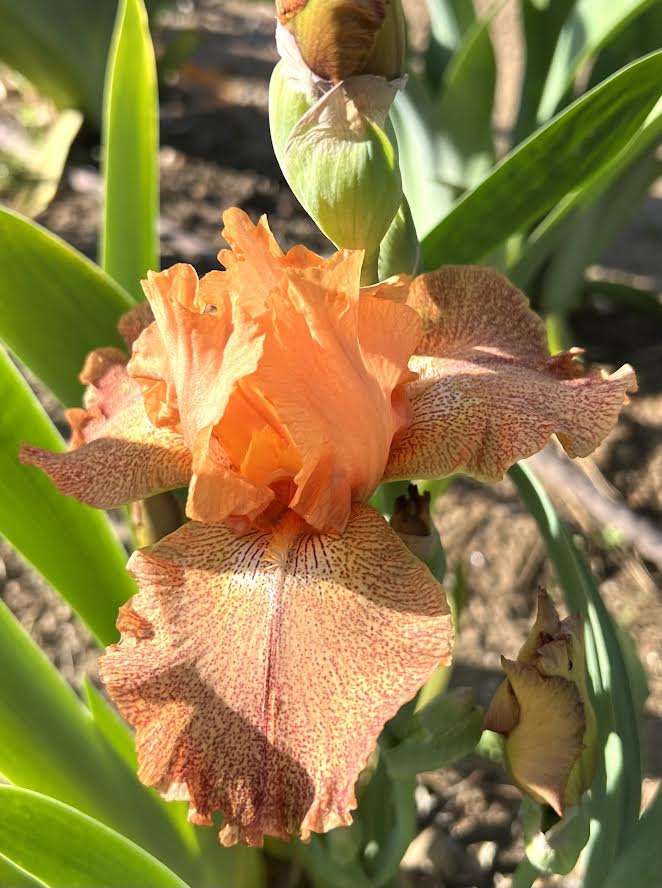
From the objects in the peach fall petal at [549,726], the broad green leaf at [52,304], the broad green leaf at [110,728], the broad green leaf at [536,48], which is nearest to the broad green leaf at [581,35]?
the broad green leaf at [536,48]

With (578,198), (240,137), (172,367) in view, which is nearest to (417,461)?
(172,367)

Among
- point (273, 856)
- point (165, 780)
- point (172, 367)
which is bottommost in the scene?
point (273, 856)

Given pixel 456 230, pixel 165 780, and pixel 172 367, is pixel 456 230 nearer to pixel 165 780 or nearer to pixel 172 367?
pixel 172 367

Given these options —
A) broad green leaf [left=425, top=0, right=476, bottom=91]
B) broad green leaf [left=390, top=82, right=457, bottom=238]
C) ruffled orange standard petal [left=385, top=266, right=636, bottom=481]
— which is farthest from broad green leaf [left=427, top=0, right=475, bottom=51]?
ruffled orange standard petal [left=385, top=266, right=636, bottom=481]

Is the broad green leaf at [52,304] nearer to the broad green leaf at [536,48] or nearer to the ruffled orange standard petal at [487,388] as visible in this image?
the ruffled orange standard petal at [487,388]

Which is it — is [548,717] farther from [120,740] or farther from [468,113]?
[468,113]

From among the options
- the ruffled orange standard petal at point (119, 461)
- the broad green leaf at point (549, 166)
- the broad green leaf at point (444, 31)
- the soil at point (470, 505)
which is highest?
the broad green leaf at point (444, 31)
